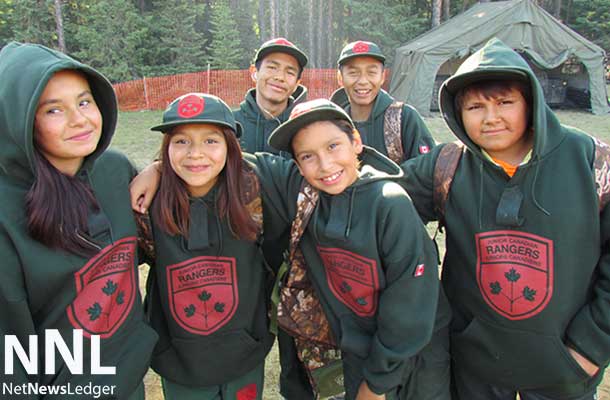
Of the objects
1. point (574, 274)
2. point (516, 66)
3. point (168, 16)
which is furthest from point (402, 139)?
point (168, 16)

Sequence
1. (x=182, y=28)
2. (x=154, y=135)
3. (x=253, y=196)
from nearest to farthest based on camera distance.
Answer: (x=253, y=196) < (x=154, y=135) < (x=182, y=28)

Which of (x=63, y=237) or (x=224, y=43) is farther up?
(x=224, y=43)

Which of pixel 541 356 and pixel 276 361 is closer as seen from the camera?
pixel 541 356

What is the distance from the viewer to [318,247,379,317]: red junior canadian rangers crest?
226 centimetres

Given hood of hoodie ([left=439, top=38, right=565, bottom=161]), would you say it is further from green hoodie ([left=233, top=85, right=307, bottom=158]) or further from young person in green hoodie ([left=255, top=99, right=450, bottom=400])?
green hoodie ([left=233, top=85, right=307, bottom=158])

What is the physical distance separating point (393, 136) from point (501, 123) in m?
1.58

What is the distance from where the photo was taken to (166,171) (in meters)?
2.43

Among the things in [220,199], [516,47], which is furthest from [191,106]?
[516,47]

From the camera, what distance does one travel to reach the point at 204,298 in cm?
245

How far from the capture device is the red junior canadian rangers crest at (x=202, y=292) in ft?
7.94

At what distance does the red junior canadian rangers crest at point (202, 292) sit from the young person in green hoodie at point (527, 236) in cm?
125

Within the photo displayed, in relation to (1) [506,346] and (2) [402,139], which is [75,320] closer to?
(1) [506,346]

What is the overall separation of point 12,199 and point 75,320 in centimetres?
61

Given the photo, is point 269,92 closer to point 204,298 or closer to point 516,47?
point 204,298
